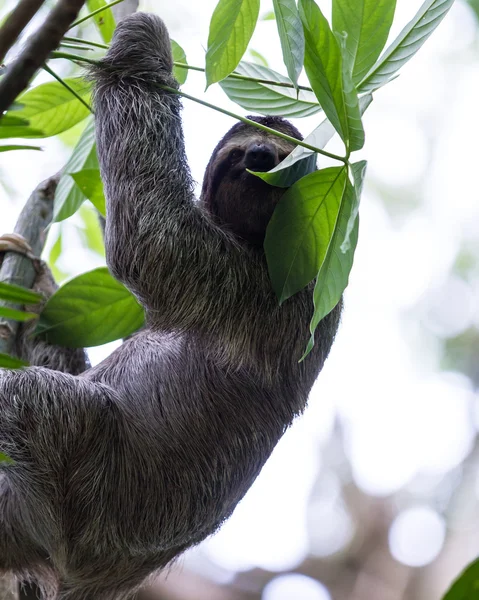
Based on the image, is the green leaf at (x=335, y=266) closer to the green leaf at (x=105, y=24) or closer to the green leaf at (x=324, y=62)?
the green leaf at (x=324, y=62)

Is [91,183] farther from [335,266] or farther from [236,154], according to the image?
[335,266]

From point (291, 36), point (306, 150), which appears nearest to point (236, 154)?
point (306, 150)

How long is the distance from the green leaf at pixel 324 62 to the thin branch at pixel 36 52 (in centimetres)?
141

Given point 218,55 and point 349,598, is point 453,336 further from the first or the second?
point 218,55

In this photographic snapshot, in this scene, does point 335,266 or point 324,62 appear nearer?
point 324,62

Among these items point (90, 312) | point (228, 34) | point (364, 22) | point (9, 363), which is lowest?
point (90, 312)

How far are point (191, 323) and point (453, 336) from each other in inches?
508

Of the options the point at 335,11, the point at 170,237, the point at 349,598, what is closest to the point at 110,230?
the point at 170,237

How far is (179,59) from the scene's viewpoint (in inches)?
192

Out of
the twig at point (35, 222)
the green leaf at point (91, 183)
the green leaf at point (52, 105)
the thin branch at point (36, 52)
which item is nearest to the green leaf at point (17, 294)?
the thin branch at point (36, 52)

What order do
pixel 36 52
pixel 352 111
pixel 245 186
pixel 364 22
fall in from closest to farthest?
pixel 36 52, pixel 352 111, pixel 364 22, pixel 245 186

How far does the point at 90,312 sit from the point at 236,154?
59.6 inches

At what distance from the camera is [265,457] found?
518 centimetres

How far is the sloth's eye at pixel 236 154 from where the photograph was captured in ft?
16.8
